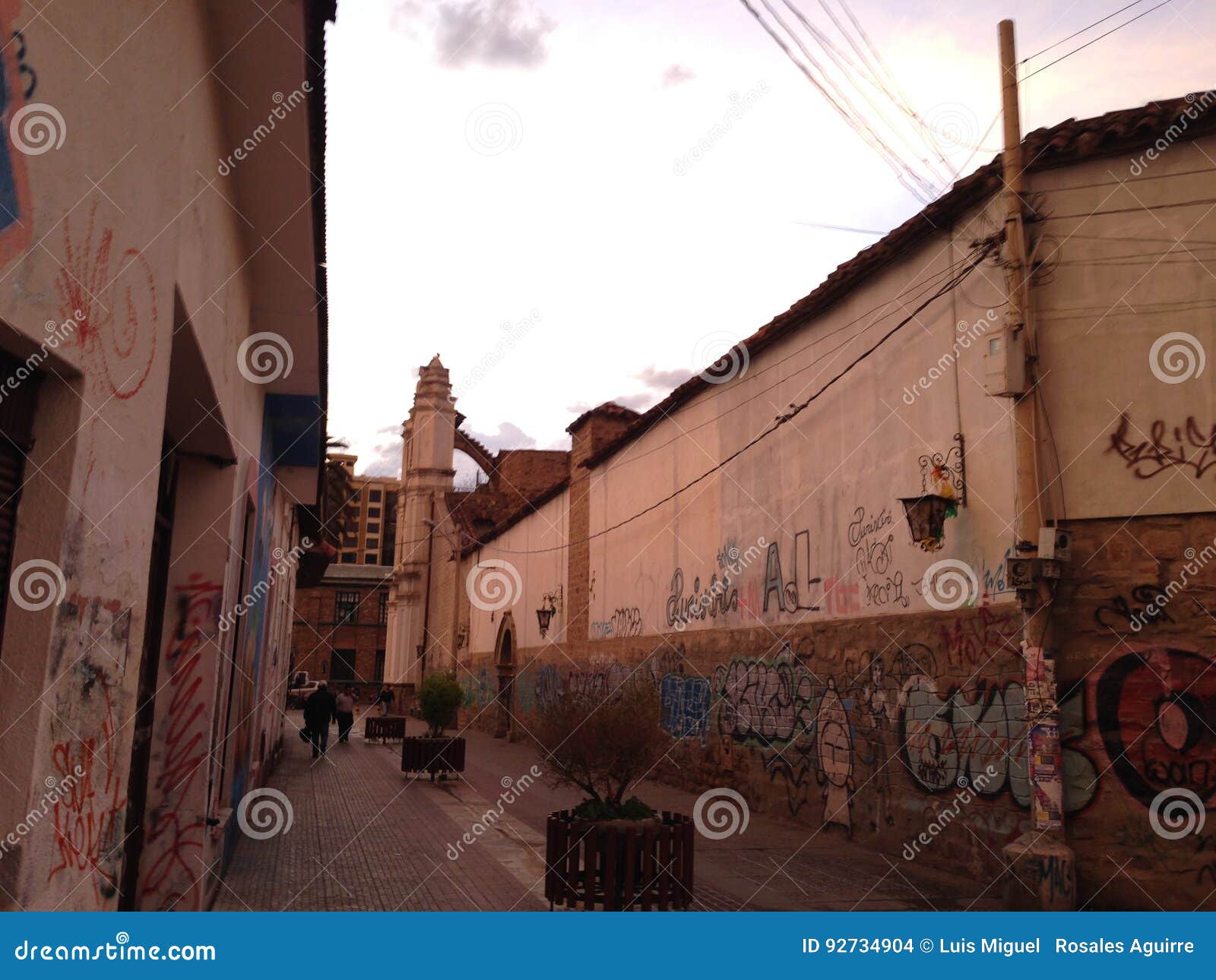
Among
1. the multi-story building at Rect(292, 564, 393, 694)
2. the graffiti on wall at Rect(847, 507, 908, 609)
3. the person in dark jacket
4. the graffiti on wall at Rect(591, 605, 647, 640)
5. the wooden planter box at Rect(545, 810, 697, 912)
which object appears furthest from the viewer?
the multi-story building at Rect(292, 564, 393, 694)

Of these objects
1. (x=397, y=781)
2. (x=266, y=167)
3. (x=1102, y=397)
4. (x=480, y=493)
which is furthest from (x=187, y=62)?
(x=480, y=493)

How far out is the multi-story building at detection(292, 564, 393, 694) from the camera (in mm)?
62312

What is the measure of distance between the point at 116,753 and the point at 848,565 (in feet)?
30.7

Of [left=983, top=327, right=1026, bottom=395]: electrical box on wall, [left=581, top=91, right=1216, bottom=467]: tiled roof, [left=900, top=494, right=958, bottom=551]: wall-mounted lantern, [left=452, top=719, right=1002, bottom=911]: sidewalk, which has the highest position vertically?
[left=581, top=91, right=1216, bottom=467]: tiled roof

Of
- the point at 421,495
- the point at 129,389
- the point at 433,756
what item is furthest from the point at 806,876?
the point at 421,495

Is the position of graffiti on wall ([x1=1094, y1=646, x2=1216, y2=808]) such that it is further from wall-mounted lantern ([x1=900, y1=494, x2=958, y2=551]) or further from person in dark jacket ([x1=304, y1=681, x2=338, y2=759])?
person in dark jacket ([x1=304, y1=681, x2=338, y2=759])

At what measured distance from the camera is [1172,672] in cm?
834

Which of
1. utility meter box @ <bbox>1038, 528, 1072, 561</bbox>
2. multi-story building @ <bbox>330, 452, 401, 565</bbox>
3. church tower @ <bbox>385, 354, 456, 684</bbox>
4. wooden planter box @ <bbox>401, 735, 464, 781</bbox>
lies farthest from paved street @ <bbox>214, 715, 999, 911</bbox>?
multi-story building @ <bbox>330, 452, 401, 565</bbox>

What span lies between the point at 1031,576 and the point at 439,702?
11675mm

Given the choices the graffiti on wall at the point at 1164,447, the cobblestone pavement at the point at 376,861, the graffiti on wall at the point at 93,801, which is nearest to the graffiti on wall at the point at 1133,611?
the graffiti on wall at the point at 1164,447

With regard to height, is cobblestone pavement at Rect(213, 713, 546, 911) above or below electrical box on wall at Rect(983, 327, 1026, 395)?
below

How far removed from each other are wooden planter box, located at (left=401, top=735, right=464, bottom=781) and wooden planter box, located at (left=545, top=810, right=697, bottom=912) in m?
9.52

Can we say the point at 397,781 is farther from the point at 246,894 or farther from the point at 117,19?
the point at 117,19

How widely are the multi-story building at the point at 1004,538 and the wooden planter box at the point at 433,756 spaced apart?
4162 millimetres
